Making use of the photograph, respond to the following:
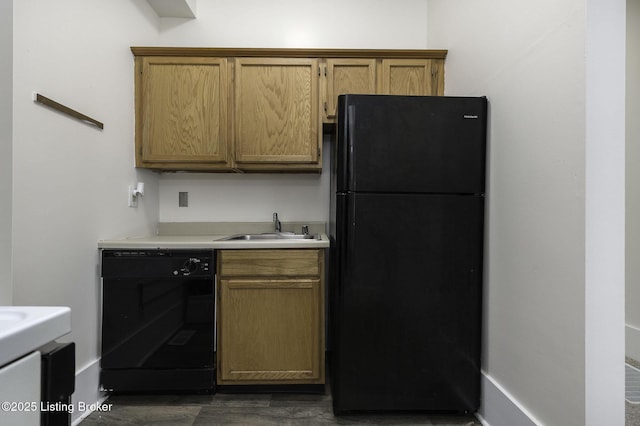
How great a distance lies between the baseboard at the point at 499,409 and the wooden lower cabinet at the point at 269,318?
0.83 meters

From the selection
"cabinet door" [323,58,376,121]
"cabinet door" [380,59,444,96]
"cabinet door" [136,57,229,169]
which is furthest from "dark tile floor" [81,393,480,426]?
"cabinet door" [380,59,444,96]

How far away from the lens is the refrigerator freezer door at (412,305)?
1.57 metres

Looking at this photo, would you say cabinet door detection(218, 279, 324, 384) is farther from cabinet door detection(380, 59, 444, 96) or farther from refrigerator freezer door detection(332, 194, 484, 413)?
cabinet door detection(380, 59, 444, 96)

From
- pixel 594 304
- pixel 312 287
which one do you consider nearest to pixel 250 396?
pixel 312 287

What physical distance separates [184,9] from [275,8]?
0.64 m

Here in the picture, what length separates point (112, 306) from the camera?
5.62ft

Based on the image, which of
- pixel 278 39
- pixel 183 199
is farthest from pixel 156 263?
pixel 278 39

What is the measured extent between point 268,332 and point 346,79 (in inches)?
64.4

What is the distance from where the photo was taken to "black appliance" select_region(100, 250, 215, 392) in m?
1.71

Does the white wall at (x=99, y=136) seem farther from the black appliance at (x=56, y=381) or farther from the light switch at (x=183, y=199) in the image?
the black appliance at (x=56, y=381)

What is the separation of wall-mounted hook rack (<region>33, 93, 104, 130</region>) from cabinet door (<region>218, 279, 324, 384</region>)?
42.4 inches

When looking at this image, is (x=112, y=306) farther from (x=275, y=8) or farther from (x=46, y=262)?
(x=275, y=8)

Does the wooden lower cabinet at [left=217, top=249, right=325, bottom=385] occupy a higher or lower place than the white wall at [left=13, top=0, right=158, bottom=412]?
lower

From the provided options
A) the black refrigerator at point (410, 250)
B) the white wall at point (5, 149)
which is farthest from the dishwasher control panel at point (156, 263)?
the white wall at point (5, 149)
